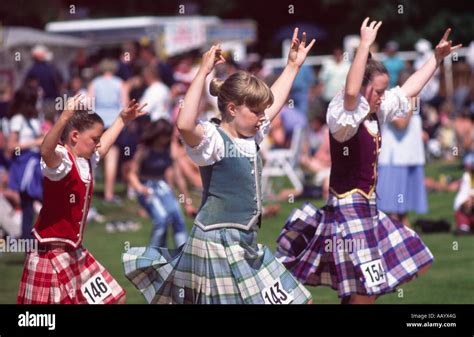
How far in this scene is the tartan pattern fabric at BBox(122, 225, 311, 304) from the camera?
6629mm

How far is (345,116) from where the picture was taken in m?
7.35

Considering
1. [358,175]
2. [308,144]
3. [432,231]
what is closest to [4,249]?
[432,231]

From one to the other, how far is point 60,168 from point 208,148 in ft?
3.46

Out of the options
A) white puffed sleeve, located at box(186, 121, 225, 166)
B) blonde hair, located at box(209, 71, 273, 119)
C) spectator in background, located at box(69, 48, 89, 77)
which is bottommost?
white puffed sleeve, located at box(186, 121, 225, 166)

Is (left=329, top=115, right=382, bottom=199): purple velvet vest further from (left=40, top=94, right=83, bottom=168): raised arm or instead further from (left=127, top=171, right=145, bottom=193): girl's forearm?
(left=127, top=171, right=145, bottom=193): girl's forearm


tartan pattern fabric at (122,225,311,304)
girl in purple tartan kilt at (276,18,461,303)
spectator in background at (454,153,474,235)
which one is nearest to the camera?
tartan pattern fabric at (122,225,311,304)

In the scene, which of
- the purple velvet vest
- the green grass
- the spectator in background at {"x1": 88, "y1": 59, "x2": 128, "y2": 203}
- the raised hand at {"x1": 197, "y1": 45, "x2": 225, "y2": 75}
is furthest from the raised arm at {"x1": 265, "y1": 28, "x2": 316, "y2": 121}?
the spectator in background at {"x1": 88, "y1": 59, "x2": 128, "y2": 203}

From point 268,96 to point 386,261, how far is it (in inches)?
62.9

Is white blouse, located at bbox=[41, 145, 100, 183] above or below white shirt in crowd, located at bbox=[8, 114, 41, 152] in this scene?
below

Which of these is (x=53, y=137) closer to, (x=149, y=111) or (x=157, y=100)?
A: (x=149, y=111)

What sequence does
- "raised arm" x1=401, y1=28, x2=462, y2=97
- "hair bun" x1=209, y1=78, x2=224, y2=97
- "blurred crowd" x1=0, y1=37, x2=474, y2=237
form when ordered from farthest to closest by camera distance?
"blurred crowd" x1=0, y1=37, x2=474, y2=237 < "raised arm" x1=401, y1=28, x2=462, y2=97 < "hair bun" x1=209, y1=78, x2=224, y2=97

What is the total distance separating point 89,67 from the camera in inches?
1078

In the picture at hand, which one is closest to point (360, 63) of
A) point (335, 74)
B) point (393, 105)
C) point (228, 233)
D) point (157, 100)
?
point (393, 105)

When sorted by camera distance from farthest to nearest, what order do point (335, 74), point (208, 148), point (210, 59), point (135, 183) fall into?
point (335, 74)
point (135, 183)
point (208, 148)
point (210, 59)
